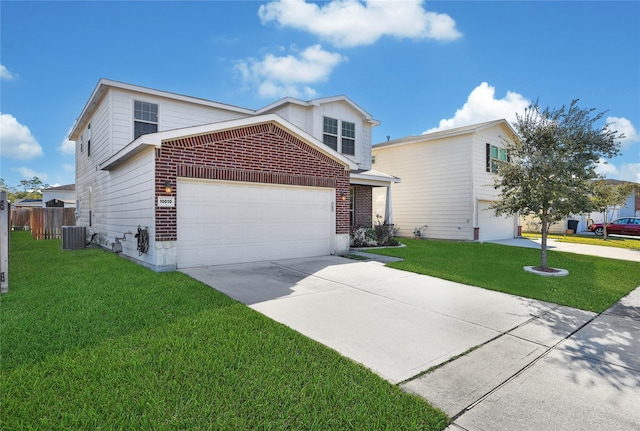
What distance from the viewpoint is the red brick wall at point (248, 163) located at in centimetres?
761

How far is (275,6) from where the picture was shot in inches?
405

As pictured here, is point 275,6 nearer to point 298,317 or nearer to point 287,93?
point 287,93

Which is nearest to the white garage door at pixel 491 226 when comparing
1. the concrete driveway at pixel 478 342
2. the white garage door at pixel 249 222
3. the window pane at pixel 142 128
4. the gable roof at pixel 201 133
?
the gable roof at pixel 201 133

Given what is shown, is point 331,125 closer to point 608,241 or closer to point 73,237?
point 73,237

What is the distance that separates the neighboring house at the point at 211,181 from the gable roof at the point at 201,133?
0.03m

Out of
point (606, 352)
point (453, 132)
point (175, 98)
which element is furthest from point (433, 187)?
point (606, 352)

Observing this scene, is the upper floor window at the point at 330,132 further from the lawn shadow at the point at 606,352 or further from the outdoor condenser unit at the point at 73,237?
the lawn shadow at the point at 606,352

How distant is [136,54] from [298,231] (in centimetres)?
970

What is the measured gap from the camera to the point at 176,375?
2.91 metres

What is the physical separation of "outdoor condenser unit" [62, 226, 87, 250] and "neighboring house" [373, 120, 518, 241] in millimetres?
14204

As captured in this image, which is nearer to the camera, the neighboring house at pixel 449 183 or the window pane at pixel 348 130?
the window pane at pixel 348 130

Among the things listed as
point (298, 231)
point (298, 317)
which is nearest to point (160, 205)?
point (298, 231)

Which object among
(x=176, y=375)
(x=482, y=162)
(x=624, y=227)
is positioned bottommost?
(x=176, y=375)

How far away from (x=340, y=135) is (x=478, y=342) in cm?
1154
